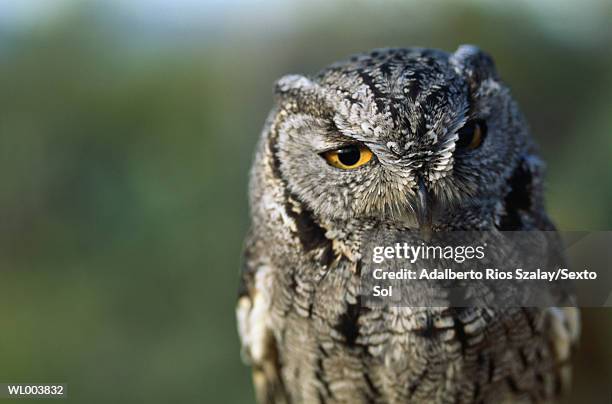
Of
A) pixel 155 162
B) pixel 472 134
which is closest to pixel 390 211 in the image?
pixel 472 134

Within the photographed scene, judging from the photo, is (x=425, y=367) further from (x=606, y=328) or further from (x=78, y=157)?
(x=78, y=157)

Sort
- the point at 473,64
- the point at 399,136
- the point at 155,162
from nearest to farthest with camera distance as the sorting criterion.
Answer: the point at 399,136 < the point at 473,64 < the point at 155,162

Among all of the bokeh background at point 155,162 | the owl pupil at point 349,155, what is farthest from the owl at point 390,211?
the bokeh background at point 155,162

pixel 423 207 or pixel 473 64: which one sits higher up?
pixel 473 64

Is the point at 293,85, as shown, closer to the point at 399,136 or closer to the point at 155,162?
the point at 399,136

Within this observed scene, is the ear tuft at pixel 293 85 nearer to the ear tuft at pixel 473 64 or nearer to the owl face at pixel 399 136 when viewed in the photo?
the owl face at pixel 399 136

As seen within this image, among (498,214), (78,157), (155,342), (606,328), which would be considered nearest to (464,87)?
(498,214)

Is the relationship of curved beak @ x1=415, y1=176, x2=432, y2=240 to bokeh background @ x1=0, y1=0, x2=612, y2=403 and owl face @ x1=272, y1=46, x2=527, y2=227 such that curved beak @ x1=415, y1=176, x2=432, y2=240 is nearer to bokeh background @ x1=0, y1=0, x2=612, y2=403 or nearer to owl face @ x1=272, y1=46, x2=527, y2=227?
owl face @ x1=272, y1=46, x2=527, y2=227
